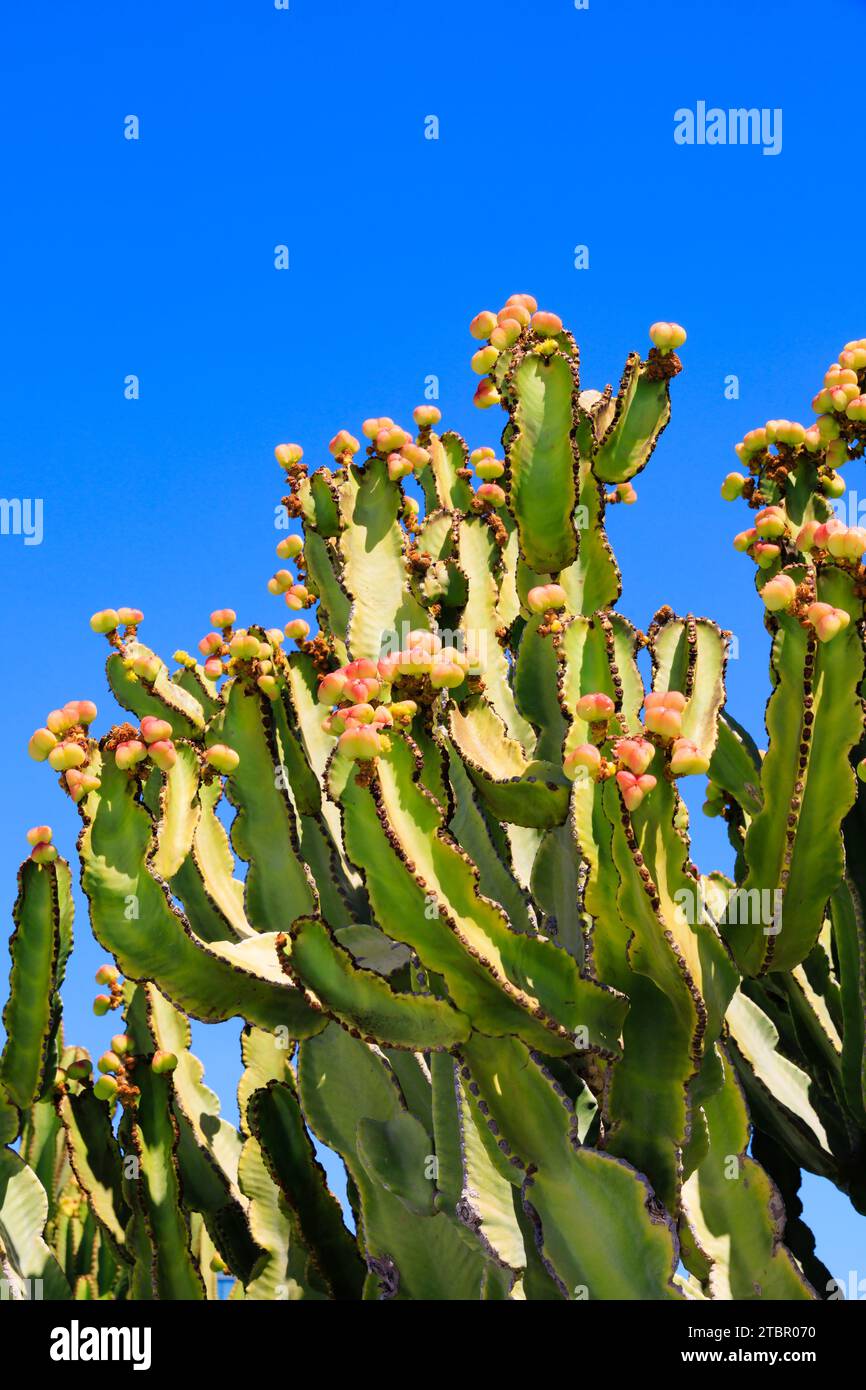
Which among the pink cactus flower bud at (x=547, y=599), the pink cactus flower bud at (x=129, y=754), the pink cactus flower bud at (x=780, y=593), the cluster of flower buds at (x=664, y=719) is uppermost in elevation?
the pink cactus flower bud at (x=547, y=599)

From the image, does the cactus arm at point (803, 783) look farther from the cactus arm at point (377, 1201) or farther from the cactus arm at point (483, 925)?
the cactus arm at point (377, 1201)

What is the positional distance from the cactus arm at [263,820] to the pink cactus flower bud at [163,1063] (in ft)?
3.44

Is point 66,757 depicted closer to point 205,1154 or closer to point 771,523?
point 205,1154

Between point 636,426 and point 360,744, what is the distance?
1.86 metres

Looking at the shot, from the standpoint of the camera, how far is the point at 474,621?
4.96 meters

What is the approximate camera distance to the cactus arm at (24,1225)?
514 centimetres

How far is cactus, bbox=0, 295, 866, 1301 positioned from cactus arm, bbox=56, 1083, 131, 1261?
0.07 ft

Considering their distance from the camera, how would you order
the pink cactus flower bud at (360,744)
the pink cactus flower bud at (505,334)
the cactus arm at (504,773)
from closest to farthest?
the pink cactus flower bud at (360,744), the cactus arm at (504,773), the pink cactus flower bud at (505,334)

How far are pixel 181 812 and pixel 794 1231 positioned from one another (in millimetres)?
2399

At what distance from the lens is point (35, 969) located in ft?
15.4

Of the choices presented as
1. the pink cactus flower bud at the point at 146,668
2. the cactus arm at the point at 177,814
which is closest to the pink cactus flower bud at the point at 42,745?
the cactus arm at the point at 177,814

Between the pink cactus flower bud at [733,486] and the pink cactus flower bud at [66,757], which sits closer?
the pink cactus flower bud at [66,757]

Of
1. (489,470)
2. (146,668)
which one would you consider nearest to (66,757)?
(146,668)
